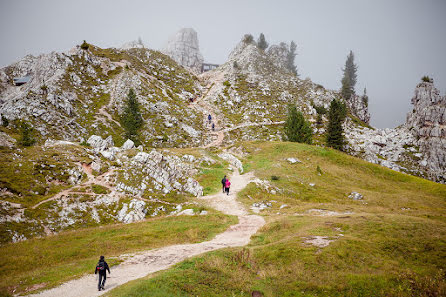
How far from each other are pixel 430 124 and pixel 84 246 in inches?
4880

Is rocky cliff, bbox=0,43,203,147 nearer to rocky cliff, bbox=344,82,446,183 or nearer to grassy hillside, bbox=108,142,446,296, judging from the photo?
grassy hillside, bbox=108,142,446,296

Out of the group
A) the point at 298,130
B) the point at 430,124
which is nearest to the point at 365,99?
the point at 430,124

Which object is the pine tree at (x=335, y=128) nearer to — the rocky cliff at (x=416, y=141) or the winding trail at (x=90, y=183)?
the rocky cliff at (x=416, y=141)

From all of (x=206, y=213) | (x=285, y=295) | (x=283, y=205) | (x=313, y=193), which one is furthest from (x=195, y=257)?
(x=313, y=193)

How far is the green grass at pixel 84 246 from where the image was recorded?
1738 centimetres

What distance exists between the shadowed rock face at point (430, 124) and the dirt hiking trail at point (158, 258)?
297 feet

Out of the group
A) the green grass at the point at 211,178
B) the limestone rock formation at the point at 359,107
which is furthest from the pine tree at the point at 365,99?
the green grass at the point at 211,178

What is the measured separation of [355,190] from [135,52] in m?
135

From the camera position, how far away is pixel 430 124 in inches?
3548

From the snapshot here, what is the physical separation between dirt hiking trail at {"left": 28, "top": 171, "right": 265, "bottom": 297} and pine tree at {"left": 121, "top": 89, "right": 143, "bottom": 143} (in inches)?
1881

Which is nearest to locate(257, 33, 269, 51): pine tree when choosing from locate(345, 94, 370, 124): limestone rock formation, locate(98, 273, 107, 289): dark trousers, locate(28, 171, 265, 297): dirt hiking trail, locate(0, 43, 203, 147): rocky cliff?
locate(345, 94, 370, 124): limestone rock formation

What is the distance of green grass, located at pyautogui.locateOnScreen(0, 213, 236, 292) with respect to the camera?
17375mm

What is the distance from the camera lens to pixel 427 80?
10412cm

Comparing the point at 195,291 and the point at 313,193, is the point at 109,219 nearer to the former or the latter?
the point at 195,291
